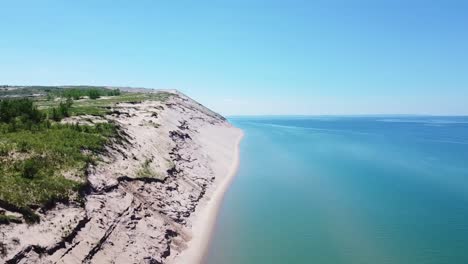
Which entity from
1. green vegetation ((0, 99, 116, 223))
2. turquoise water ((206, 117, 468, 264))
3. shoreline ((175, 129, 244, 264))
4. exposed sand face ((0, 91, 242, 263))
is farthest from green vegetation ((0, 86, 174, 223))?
turquoise water ((206, 117, 468, 264))

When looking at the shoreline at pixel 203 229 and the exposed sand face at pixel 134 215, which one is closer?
the exposed sand face at pixel 134 215

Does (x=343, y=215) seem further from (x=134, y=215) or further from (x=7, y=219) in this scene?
(x=7, y=219)


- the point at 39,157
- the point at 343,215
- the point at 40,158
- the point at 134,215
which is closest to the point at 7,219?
the point at 40,158

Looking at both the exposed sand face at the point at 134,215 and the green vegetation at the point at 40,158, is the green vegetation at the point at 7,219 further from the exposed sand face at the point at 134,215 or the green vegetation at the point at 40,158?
the exposed sand face at the point at 134,215

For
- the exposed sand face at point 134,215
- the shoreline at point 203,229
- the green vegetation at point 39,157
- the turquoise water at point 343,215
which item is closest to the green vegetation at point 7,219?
the exposed sand face at point 134,215

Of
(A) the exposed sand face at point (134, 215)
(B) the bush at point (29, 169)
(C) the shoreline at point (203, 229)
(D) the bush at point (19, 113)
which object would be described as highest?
(D) the bush at point (19, 113)

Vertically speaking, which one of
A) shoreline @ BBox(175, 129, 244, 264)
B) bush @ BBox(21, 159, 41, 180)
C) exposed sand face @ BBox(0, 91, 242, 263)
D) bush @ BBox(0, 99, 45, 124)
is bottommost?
shoreline @ BBox(175, 129, 244, 264)

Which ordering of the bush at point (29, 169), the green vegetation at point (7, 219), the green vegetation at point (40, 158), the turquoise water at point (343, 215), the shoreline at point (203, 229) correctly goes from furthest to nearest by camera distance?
the turquoise water at point (343, 215) < the shoreline at point (203, 229) < the bush at point (29, 169) < the green vegetation at point (40, 158) < the green vegetation at point (7, 219)

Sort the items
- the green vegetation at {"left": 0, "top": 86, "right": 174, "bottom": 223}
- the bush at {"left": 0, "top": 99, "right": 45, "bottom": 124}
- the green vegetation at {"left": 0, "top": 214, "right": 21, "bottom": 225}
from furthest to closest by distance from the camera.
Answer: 1. the bush at {"left": 0, "top": 99, "right": 45, "bottom": 124}
2. the green vegetation at {"left": 0, "top": 86, "right": 174, "bottom": 223}
3. the green vegetation at {"left": 0, "top": 214, "right": 21, "bottom": 225}

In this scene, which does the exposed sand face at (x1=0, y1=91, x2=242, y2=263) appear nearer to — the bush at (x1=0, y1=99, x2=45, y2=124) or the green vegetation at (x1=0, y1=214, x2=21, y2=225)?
the green vegetation at (x1=0, y1=214, x2=21, y2=225)
